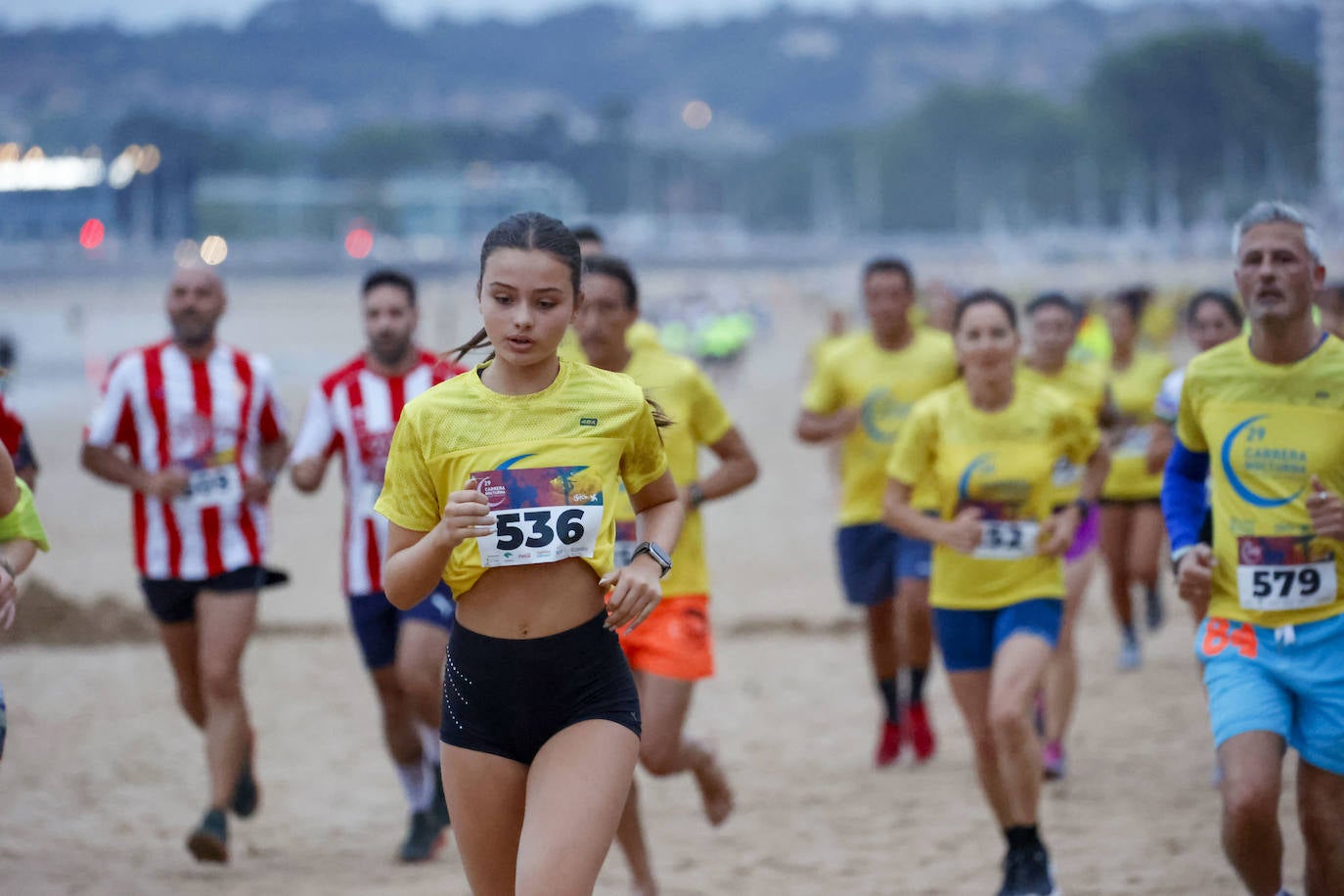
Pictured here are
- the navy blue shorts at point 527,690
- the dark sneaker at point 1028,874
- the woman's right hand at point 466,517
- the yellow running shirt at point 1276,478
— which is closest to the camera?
the woman's right hand at point 466,517

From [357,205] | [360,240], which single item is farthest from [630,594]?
[357,205]

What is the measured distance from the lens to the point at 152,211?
12250 centimetres

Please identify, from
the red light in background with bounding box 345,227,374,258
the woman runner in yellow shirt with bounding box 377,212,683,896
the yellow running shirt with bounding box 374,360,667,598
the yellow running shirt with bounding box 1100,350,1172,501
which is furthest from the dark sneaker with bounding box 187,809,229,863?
the red light in background with bounding box 345,227,374,258

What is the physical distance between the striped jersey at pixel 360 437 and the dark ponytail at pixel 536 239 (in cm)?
284

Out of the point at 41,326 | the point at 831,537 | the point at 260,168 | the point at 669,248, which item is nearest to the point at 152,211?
the point at 260,168

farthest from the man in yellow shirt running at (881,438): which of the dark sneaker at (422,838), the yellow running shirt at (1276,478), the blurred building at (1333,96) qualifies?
the blurred building at (1333,96)

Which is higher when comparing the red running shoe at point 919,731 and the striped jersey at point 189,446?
the striped jersey at point 189,446

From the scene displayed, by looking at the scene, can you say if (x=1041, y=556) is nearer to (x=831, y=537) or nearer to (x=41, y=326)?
(x=831, y=537)

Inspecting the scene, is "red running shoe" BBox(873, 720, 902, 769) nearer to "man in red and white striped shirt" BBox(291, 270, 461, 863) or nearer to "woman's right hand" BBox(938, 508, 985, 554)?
"man in red and white striped shirt" BBox(291, 270, 461, 863)

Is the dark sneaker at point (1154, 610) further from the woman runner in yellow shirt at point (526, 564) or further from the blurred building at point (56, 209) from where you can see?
the blurred building at point (56, 209)

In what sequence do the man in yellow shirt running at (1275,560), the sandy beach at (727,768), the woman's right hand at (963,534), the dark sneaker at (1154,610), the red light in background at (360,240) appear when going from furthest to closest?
the red light in background at (360,240) < the dark sneaker at (1154,610) < the sandy beach at (727,768) < the woman's right hand at (963,534) < the man in yellow shirt running at (1275,560)

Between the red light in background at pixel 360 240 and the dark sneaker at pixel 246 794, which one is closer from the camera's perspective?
the dark sneaker at pixel 246 794

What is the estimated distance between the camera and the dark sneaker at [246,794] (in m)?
7.11

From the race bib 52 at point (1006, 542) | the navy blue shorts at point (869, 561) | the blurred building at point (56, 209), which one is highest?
the blurred building at point (56, 209)
